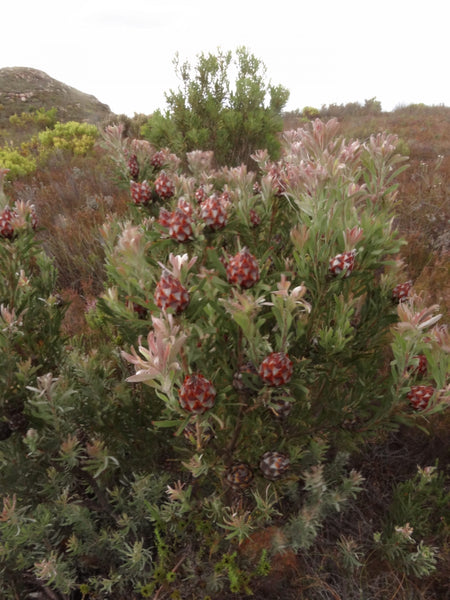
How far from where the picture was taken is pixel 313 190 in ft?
4.09

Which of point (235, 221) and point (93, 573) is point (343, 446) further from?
point (93, 573)

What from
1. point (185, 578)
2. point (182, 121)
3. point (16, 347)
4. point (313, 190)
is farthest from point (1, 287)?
point (182, 121)

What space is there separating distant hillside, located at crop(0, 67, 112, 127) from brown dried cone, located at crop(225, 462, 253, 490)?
17039mm

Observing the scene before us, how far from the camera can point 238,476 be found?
56.1 inches

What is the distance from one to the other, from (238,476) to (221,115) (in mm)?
5295

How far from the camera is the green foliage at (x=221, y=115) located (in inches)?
211

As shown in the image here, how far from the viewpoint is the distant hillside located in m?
16.5

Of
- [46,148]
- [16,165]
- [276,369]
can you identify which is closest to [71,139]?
[46,148]

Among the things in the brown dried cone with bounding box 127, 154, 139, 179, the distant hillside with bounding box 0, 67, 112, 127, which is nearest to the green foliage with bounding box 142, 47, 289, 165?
the brown dried cone with bounding box 127, 154, 139, 179

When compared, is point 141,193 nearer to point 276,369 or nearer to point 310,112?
point 276,369

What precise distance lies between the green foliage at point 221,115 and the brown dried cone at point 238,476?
15.3ft

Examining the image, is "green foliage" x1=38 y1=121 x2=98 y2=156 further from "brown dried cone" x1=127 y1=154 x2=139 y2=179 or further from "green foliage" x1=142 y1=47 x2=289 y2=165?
"brown dried cone" x1=127 y1=154 x2=139 y2=179

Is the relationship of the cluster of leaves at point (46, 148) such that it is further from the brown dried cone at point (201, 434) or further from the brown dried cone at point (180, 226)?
the brown dried cone at point (201, 434)

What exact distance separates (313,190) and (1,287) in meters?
1.36
